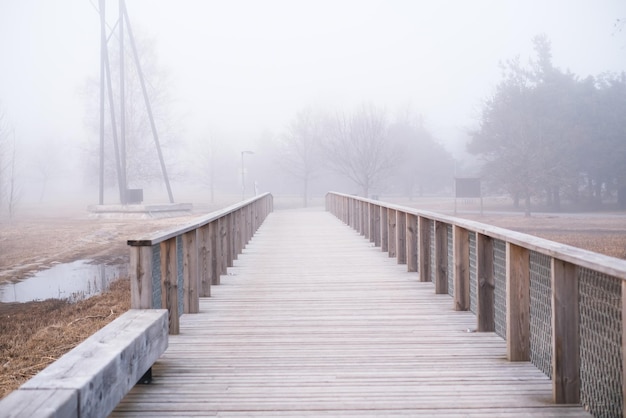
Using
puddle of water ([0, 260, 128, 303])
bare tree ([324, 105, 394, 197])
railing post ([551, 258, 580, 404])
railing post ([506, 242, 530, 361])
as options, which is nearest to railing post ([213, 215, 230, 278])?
railing post ([506, 242, 530, 361])

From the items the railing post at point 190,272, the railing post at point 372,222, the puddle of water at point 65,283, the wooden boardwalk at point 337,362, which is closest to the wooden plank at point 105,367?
the wooden boardwalk at point 337,362

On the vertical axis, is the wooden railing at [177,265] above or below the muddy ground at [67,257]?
above

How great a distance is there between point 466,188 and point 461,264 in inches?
1104

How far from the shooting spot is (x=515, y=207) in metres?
40.9

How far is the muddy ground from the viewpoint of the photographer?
7.36 metres

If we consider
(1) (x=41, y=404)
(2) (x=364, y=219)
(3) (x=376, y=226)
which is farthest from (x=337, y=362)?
(2) (x=364, y=219)

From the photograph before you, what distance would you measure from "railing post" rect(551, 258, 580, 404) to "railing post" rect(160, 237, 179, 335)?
2.51 meters

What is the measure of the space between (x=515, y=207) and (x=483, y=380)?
39.2m

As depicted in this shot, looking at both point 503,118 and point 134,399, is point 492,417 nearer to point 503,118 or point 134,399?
point 134,399

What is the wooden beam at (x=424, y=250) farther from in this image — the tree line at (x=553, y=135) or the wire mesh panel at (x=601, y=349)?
the tree line at (x=553, y=135)

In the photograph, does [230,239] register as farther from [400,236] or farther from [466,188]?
[466,188]

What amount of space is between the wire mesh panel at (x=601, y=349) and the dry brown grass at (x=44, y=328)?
15.7 feet

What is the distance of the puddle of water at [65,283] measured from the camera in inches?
464

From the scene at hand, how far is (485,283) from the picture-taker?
4.54 meters
